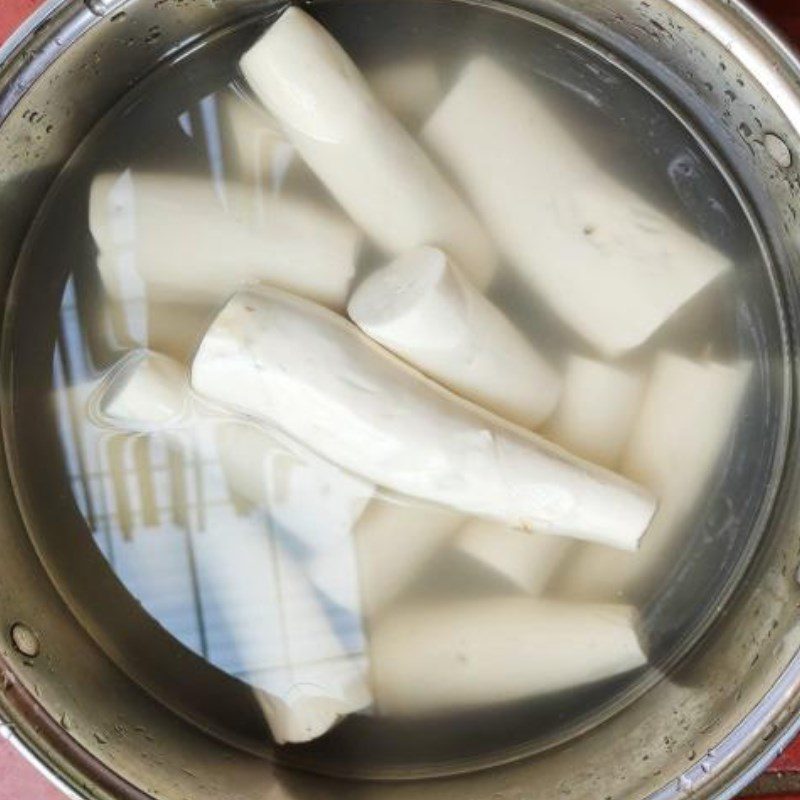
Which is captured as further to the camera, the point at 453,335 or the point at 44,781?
the point at 44,781

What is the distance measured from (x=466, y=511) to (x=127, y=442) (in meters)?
0.24

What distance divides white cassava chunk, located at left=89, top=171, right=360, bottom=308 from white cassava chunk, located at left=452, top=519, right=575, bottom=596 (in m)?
0.18

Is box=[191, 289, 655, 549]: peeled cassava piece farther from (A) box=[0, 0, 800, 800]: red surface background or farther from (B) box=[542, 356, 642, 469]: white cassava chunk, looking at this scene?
(A) box=[0, 0, 800, 800]: red surface background

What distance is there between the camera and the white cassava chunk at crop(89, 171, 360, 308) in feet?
2.37

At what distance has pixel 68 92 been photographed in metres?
0.73

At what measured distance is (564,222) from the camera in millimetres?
727

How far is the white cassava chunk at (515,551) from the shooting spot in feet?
2.41

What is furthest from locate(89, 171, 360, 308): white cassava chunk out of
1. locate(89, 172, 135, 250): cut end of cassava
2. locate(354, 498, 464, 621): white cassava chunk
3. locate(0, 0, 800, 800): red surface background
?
locate(0, 0, 800, 800): red surface background

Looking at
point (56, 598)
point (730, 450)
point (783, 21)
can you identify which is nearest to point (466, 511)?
point (730, 450)

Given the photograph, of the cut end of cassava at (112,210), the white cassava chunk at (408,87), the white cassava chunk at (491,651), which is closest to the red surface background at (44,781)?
the white cassava chunk at (491,651)

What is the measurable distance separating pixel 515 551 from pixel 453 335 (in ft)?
0.51

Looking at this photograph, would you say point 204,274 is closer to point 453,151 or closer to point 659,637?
point 453,151

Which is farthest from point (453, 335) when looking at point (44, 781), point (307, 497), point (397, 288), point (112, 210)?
point (44, 781)

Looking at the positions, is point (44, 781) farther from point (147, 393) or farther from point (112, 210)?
point (112, 210)
